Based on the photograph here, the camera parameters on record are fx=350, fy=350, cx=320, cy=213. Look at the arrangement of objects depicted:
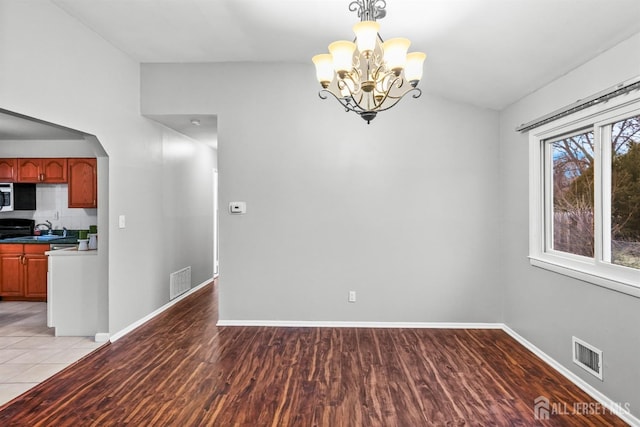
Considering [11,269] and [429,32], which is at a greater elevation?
[429,32]

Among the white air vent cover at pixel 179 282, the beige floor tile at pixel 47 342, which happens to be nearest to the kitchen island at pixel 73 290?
the beige floor tile at pixel 47 342

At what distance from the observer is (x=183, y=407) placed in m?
2.41

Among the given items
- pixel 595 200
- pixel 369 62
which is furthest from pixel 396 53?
pixel 595 200

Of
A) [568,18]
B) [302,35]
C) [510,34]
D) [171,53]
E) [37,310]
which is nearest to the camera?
[568,18]

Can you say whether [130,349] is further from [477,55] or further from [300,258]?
[477,55]

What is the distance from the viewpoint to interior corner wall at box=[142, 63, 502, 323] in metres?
3.96

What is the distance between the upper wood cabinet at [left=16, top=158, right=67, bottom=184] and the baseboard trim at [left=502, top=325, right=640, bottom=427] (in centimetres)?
621

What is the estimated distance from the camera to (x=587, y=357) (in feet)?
8.48

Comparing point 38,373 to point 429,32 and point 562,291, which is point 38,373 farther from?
point 562,291

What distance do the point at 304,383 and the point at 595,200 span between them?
256cm

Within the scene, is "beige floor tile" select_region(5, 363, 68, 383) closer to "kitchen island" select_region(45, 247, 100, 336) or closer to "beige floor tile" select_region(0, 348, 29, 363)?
"beige floor tile" select_region(0, 348, 29, 363)

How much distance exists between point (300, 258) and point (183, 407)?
195 cm

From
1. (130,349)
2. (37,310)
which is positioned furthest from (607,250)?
(37,310)

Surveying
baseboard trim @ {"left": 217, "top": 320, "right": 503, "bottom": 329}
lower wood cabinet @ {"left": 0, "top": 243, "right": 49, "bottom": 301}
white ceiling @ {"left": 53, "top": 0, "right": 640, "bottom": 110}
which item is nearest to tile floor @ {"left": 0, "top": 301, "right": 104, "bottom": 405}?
lower wood cabinet @ {"left": 0, "top": 243, "right": 49, "bottom": 301}
